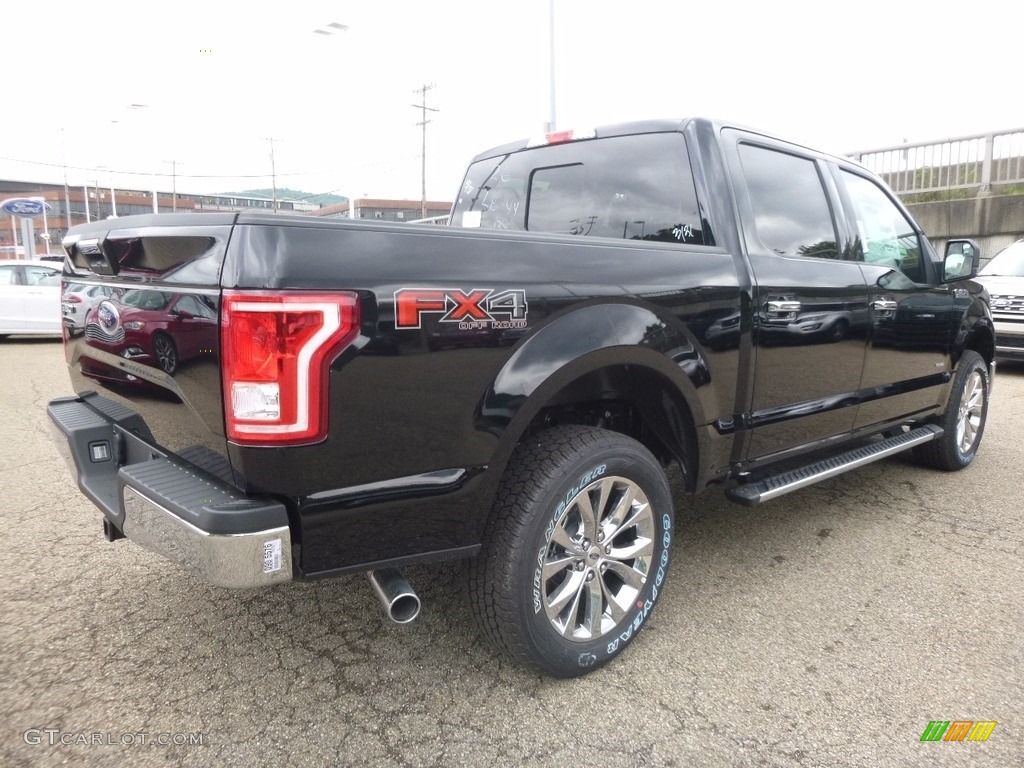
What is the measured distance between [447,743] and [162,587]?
5.22 ft

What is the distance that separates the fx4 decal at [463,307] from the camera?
73.2 inches

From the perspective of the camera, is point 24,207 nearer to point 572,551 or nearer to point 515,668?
point 515,668

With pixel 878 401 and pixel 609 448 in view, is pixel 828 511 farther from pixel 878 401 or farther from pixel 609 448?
pixel 609 448

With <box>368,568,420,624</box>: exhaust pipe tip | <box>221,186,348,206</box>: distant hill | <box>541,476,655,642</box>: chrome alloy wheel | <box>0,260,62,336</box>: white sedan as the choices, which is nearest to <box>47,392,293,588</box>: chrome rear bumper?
<box>368,568,420,624</box>: exhaust pipe tip

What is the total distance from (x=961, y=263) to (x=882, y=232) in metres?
0.65

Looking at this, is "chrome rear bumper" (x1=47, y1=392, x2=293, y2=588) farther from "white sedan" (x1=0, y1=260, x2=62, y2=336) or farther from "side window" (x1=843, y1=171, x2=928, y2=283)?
"white sedan" (x1=0, y1=260, x2=62, y2=336)

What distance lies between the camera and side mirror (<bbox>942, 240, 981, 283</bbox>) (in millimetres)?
4195

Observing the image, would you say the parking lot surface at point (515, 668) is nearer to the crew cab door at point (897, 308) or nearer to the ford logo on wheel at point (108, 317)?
the crew cab door at point (897, 308)

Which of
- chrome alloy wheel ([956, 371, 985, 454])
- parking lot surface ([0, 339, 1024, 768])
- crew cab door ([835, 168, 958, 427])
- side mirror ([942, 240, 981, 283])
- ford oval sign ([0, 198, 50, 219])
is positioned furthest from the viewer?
ford oval sign ([0, 198, 50, 219])

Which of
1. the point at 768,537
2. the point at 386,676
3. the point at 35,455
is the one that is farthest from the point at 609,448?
the point at 35,455

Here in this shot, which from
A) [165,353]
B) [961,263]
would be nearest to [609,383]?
[165,353]

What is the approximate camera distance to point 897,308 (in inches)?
148

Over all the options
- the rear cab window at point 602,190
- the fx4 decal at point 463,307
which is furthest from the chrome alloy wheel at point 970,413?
the fx4 decal at point 463,307

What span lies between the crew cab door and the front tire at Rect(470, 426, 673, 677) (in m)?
1.75
